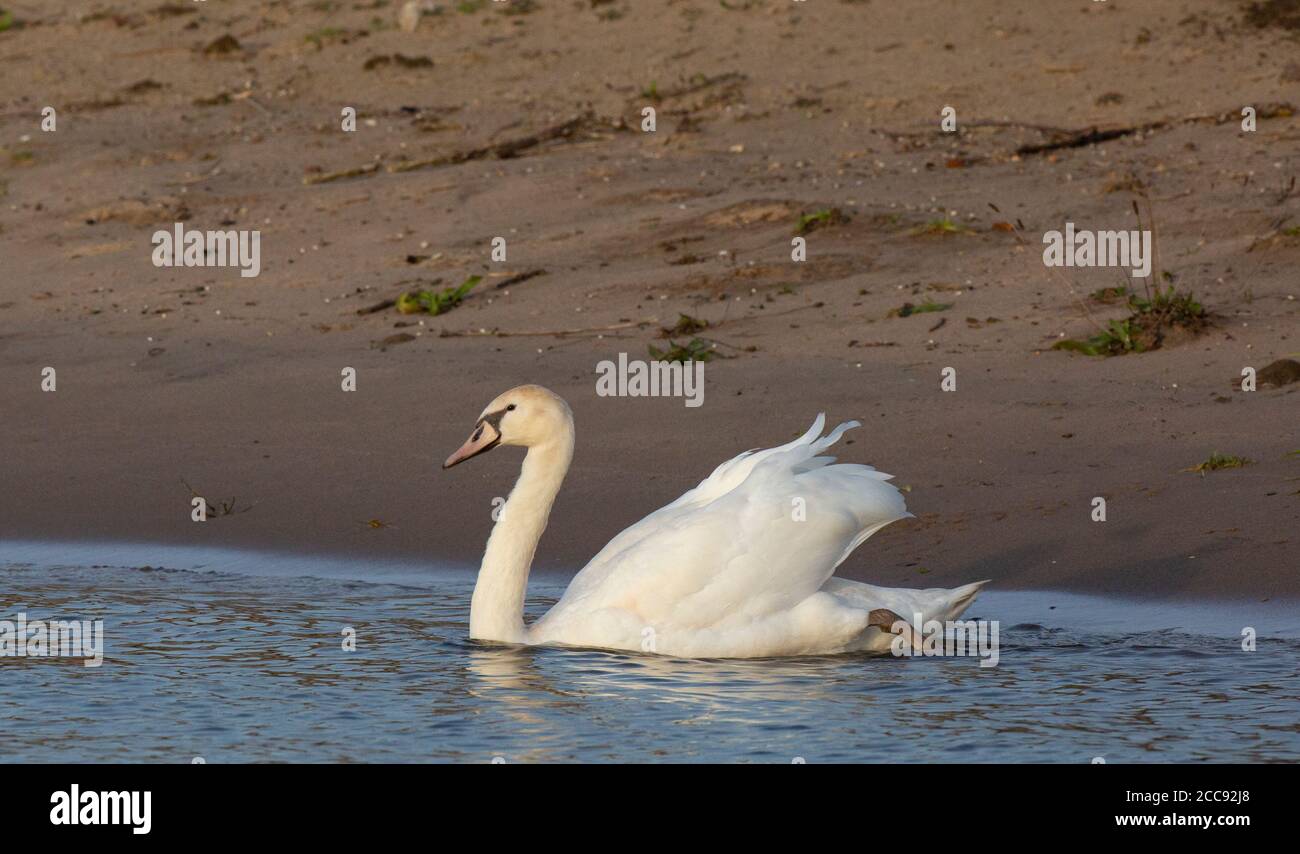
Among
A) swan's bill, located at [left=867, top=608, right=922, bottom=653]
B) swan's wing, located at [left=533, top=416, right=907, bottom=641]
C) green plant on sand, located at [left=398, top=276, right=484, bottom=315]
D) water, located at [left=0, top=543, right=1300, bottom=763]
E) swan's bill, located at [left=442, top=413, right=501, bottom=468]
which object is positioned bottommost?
water, located at [left=0, top=543, right=1300, bottom=763]

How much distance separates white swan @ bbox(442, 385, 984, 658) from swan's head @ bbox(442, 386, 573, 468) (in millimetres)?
563

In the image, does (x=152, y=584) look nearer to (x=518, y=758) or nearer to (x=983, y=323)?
(x=518, y=758)

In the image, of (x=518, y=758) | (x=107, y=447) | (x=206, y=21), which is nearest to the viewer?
(x=518, y=758)

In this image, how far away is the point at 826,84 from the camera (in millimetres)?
15266

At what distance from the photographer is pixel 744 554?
6734 mm

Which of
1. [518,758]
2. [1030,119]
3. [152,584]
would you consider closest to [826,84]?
[1030,119]

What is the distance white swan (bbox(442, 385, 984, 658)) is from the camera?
265 inches

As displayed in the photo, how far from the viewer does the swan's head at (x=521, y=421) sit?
23.7ft

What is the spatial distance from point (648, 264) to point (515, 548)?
5004 millimetres

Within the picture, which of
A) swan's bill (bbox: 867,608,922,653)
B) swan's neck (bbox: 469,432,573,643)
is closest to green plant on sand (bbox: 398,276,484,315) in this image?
swan's neck (bbox: 469,432,573,643)

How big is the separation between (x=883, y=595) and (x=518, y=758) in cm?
160

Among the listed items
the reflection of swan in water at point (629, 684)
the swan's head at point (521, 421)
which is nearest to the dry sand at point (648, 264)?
the swan's head at point (521, 421)

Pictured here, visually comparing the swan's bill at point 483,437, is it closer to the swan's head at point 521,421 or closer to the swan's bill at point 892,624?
the swan's head at point 521,421

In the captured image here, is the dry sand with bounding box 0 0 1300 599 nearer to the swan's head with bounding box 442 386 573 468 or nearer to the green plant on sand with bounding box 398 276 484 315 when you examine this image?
the green plant on sand with bounding box 398 276 484 315
